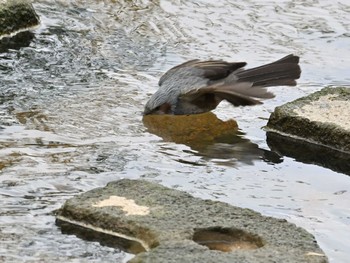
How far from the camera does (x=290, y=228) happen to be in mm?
4270

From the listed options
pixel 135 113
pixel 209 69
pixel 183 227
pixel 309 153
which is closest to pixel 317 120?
pixel 309 153

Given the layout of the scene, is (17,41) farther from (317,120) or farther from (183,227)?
(183,227)

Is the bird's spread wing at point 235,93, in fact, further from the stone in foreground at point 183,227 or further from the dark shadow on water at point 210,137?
the stone in foreground at point 183,227

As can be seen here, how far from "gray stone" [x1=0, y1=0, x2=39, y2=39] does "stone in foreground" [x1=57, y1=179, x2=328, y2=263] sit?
310 centimetres

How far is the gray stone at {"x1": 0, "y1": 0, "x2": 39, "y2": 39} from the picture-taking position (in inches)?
293

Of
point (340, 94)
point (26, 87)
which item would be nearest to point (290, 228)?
point (340, 94)

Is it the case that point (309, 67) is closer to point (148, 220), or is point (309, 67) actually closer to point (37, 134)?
point (37, 134)

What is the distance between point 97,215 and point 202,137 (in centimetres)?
151

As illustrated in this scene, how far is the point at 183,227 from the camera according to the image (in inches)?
165

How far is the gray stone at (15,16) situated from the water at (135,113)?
10cm

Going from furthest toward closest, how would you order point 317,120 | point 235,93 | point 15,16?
point 15,16 → point 235,93 → point 317,120

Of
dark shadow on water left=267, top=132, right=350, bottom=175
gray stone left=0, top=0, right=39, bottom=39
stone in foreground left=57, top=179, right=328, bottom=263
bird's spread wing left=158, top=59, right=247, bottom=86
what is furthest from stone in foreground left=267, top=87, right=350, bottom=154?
gray stone left=0, top=0, right=39, bottom=39

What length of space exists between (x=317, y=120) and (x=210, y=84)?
2.34 feet

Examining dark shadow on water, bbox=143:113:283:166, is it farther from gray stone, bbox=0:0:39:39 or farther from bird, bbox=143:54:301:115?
gray stone, bbox=0:0:39:39
